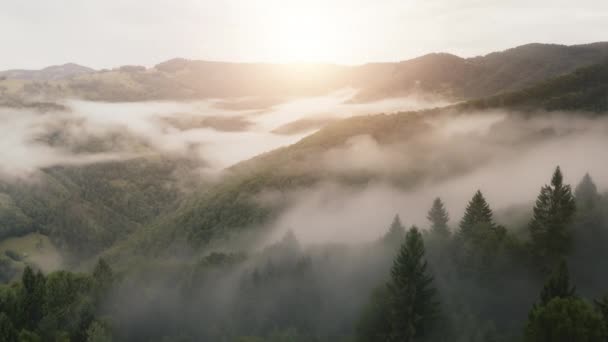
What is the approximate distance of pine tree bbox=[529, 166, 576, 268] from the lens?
203 ft

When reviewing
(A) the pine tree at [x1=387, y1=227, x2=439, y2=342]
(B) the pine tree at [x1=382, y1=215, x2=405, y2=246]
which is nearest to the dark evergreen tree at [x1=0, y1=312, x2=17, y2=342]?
(A) the pine tree at [x1=387, y1=227, x2=439, y2=342]

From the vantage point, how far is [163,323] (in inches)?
3676

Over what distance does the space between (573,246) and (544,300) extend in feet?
74.6

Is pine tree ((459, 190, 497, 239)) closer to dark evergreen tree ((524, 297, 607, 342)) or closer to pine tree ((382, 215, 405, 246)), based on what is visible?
pine tree ((382, 215, 405, 246))

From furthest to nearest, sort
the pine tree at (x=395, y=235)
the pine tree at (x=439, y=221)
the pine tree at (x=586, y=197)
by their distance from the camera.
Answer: the pine tree at (x=395, y=235), the pine tree at (x=439, y=221), the pine tree at (x=586, y=197)

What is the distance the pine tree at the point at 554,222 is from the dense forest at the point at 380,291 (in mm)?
142

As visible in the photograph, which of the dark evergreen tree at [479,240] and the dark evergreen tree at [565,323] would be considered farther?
the dark evergreen tree at [479,240]

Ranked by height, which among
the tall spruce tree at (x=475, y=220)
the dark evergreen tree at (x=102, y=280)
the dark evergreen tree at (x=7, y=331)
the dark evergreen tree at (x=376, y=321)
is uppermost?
the tall spruce tree at (x=475, y=220)

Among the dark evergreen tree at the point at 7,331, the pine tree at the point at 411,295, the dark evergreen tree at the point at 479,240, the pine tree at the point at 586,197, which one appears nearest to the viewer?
the pine tree at the point at 411,295

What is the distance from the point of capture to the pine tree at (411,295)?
51.9 m

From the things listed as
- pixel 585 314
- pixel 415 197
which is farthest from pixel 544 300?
pixel 415 197

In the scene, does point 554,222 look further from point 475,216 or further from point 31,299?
point 31,299

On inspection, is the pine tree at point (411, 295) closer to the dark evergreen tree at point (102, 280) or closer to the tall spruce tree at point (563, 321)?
the tall spruce tree at point (563, 321)

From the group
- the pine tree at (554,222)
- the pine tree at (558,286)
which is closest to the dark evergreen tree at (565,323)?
the pine tree at (558,286)
